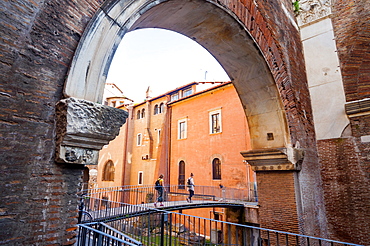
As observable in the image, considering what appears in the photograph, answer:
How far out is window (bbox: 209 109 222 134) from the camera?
14516mm

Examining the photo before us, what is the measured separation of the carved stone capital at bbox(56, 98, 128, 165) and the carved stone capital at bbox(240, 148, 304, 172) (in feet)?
13.0

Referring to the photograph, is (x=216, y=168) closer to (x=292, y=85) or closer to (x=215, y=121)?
(x=215, y=121)

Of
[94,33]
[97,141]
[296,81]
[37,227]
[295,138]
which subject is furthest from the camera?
[296,81]

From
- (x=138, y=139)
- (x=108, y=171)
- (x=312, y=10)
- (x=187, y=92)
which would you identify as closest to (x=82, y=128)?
(x=312, y=10)

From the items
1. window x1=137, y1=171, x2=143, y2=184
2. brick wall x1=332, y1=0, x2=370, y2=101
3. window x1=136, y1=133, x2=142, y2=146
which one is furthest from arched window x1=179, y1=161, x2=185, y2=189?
brick wall x1=332, y1=0, x2=370, y2=101

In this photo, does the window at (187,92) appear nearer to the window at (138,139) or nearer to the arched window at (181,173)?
the arched window at (181,173)

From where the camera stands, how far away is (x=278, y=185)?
529 centimetres

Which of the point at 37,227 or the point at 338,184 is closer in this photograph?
the point at 37,227

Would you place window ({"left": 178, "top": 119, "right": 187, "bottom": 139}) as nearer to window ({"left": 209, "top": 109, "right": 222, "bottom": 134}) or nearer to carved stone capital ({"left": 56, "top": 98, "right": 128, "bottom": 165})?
window ({"left": 209, "top": 109, "right": 222, "bottom": 134})

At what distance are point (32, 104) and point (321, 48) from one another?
23.2ft

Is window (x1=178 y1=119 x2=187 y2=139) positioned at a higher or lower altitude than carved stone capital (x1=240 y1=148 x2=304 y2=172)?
higher

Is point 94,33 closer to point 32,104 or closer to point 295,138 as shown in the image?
point 32,104

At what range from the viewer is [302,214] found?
4.99 metres

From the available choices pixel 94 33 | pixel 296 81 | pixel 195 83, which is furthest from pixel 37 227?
pixel 195 83
